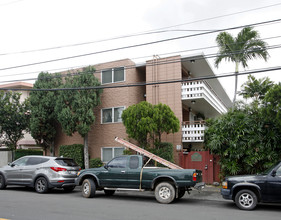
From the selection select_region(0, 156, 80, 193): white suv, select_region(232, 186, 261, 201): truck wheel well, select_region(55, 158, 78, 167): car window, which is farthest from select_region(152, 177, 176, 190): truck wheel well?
select_region(55, 158, 78, 167): car window

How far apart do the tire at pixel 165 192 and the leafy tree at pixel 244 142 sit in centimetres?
522

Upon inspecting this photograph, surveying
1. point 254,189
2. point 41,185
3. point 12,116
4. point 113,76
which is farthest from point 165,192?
point 12,116

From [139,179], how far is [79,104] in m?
8.82

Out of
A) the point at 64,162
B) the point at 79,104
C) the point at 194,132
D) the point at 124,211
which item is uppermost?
the point at 79,104

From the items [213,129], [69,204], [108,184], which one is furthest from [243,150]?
[69,204]

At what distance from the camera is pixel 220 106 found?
23.1 metres

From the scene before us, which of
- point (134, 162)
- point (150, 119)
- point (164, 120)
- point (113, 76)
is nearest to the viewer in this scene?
point (134, 162)

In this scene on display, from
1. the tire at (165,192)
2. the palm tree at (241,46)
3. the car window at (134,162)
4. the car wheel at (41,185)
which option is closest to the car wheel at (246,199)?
A: the tire at (165,192)

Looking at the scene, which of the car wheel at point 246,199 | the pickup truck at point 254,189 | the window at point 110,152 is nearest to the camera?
the pickup truck at point 254,189

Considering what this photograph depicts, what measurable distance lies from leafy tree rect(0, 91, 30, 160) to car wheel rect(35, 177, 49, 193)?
1031 centimetres

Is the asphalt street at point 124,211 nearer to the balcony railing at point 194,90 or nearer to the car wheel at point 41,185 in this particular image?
the car wheel at point 41,185

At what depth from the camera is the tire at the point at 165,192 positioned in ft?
32.0

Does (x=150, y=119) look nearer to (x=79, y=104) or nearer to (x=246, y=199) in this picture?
(x=79, y=104)

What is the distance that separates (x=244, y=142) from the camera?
45.2 feet
